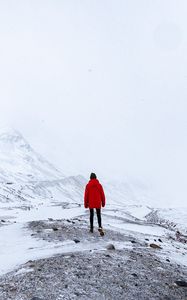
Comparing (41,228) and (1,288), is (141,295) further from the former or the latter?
(41,228)

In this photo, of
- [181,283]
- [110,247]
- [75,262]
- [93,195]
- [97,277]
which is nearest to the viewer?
[97,277]

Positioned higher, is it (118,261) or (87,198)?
(87,198)

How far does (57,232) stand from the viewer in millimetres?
22500

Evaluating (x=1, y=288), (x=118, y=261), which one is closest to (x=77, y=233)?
(x=118, y=261)

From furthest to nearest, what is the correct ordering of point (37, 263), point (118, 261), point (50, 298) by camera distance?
1. point (118, 261)
2. point (37, 263)
3. point (50, 298)

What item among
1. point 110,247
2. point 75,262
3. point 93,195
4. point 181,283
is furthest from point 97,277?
point 93,195

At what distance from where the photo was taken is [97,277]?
14.0m

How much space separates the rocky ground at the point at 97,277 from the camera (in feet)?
41.1

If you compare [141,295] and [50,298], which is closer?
[50,298]

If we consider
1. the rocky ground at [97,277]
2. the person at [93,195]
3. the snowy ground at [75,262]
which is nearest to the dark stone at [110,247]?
Answer: the rocky ground at [97,277]

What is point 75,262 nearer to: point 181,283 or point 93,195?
point 181,283

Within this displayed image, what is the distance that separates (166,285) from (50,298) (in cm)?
423

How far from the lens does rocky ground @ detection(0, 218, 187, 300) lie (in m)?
12.5

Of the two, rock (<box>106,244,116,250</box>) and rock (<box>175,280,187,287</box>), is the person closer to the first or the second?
rock (<box>106,244,116,250</box>)
